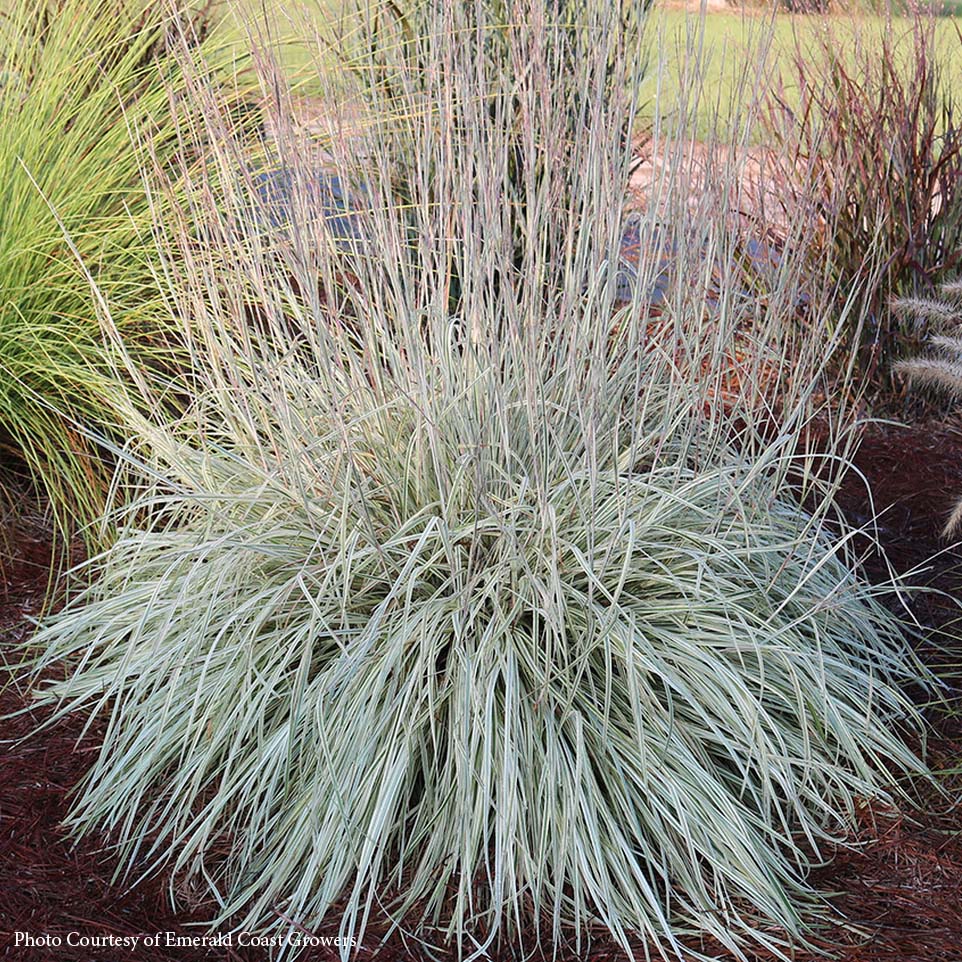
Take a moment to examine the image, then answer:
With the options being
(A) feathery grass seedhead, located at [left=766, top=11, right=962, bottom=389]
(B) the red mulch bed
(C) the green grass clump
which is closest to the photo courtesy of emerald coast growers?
(B) the red mulch bed

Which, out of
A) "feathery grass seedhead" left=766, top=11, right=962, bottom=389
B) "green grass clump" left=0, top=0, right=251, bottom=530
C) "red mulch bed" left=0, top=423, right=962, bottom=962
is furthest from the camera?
"feathery grass seedhead" left=766, top=11, right=962, bottom=389

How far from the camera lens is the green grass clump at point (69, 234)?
3396mm

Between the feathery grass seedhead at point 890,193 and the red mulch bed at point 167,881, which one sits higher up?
the feathery grass seedhead at point 890,193

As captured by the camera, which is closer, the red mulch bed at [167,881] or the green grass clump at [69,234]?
the red mulch bed at [167,881]

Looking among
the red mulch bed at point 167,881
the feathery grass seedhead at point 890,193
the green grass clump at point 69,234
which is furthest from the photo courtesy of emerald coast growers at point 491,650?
the feathery grass seedhead at point 890,193

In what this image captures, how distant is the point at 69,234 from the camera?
3.38 m

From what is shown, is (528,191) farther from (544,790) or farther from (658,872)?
(658,872)

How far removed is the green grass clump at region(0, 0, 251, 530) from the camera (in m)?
3.40

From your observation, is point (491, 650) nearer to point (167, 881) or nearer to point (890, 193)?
point (167, 881)

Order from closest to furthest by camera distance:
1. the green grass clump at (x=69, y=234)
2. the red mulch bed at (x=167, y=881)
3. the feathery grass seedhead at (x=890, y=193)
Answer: the red mulch bed at (x=167, y=881), the green grass clump at (x=69, y=234), the feathery grass seedhead at (x=890, y=193)

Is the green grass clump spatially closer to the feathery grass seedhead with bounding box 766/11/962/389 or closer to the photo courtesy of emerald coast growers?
the photo courtesy of emerald coast growers

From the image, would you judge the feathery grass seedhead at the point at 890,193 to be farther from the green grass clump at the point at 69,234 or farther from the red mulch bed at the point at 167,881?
the green grass clump at the point at 69,234

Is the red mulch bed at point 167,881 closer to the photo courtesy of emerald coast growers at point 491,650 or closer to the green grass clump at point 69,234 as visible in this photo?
the photo courtesy of emerald coast growers at point 491,650

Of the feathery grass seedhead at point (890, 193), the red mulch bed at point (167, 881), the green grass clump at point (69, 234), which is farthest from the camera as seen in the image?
the feathery grass seedhead at point (890, 193)
